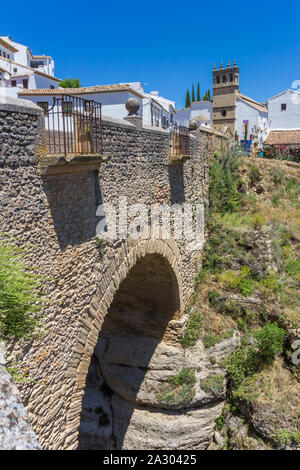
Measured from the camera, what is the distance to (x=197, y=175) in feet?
44.5

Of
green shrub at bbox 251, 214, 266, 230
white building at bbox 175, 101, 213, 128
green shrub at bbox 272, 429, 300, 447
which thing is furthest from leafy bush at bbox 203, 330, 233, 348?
white building at bbox 175, 101, 213, 128

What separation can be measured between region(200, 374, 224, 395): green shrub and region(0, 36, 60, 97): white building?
13.9 metres

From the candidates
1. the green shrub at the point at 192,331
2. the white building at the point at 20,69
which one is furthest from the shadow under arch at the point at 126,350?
the white building at the point at 20,69

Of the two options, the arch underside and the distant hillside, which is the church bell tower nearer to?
the distant hillside

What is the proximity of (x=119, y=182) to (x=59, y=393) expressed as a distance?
3.90 metres

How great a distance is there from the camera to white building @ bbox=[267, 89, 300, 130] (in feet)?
101

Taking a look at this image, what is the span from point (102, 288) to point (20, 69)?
38532 millimetres

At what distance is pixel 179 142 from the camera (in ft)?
35.4

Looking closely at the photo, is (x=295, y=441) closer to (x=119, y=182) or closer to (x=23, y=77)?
(x=119, y=182)

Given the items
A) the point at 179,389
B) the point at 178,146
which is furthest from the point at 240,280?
the point at 178,146

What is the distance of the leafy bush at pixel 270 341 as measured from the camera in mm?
10836

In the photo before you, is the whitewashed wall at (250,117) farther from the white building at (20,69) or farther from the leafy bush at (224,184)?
the white building at (20,69)

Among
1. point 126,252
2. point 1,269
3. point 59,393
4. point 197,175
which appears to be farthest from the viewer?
point 197,175
